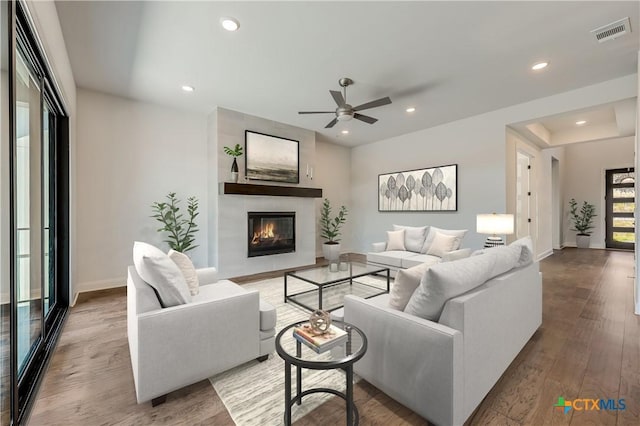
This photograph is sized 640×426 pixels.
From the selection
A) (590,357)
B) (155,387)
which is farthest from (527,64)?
(155,387)

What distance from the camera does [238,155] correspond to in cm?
439

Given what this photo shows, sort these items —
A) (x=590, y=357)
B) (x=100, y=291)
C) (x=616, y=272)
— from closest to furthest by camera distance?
1. (x=590, y=357)
2. (x=100, y=291)
3. (x=616, y=272)

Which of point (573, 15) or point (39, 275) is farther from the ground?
point (573, 15)

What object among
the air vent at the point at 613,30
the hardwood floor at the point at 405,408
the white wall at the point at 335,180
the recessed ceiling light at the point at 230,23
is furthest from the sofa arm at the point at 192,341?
the white wall at the point at 335,180

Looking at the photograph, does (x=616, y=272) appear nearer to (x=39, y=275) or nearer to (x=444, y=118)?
(x=444, y=118)

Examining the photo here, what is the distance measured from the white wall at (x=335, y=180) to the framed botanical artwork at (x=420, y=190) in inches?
38.4

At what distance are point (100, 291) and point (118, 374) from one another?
247 cm

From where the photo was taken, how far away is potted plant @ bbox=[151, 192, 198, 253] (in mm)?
4160

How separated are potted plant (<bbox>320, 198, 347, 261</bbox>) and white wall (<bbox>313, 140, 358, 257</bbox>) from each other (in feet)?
0.39

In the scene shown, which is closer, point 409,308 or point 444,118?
point 409,308

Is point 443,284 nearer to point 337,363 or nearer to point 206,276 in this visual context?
point 337,363

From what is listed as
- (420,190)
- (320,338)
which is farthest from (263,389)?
(420,190)

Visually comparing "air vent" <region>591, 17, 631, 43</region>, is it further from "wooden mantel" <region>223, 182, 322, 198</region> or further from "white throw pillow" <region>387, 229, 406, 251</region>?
"wooden mantel" <region>223, 182, 322, 198</region>

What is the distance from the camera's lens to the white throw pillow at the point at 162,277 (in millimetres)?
1635
